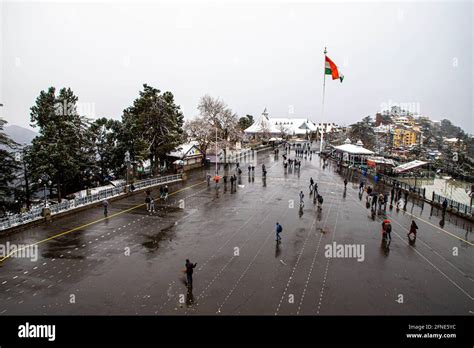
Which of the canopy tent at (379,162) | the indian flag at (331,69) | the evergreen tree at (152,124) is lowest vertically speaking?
A: the canopy tent at (379,162)

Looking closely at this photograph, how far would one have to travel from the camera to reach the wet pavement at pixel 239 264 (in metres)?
11.2

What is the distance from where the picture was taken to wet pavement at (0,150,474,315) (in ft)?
36.9

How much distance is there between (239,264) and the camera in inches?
574

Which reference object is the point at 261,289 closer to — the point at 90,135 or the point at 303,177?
the point at 303,177

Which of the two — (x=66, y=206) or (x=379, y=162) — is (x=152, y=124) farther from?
(x=379, y=162)

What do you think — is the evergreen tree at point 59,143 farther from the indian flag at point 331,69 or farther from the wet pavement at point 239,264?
the indian flag at point 331,69

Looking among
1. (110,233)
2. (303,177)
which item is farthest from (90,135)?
(303,177)

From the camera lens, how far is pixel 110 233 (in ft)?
61.5
